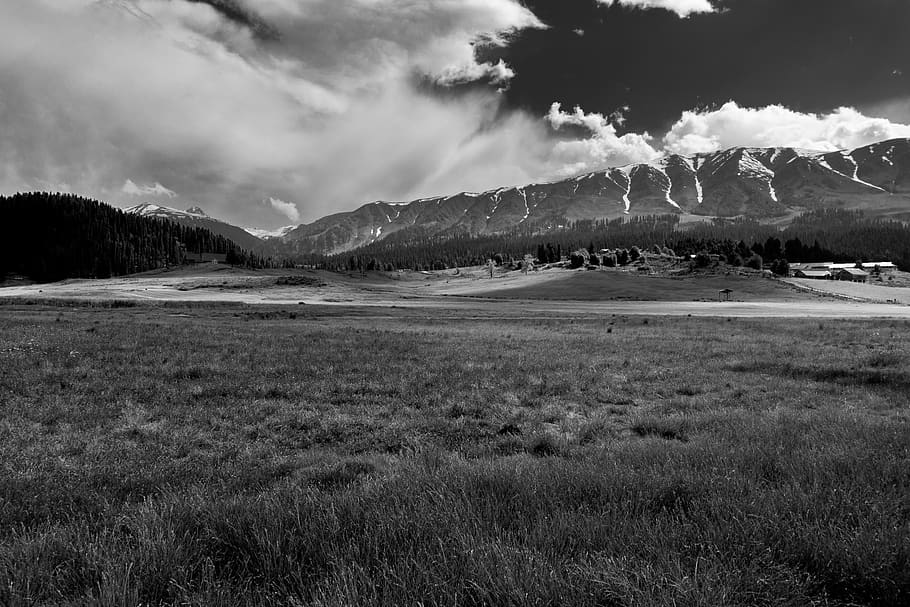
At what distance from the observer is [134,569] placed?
3.36m

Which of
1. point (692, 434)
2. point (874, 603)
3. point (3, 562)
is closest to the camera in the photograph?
point (874, 603)

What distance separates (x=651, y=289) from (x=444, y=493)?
160 meters

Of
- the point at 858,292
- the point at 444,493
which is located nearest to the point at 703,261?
the point at 858,292

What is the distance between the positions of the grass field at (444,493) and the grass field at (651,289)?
417ft

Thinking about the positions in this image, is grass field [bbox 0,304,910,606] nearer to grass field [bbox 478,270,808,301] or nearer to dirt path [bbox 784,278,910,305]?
grass field [bbox 478,270,808,301]

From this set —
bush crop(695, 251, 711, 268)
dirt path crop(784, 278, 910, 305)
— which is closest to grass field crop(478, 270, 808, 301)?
dirt path crop(784, 278, 910, 305)

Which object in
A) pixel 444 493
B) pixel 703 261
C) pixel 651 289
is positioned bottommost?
pixel 651 289

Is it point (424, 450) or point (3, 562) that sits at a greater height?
point (3, 562)

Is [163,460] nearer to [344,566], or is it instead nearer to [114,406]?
[114,406]

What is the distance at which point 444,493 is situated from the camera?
4.75m

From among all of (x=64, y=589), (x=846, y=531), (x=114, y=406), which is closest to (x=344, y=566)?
(x=64, y=589)

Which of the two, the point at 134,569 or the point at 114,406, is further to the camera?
the point at 114,406

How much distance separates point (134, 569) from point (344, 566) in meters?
1.63

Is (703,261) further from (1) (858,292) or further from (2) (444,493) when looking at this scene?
(2) (444,493)
